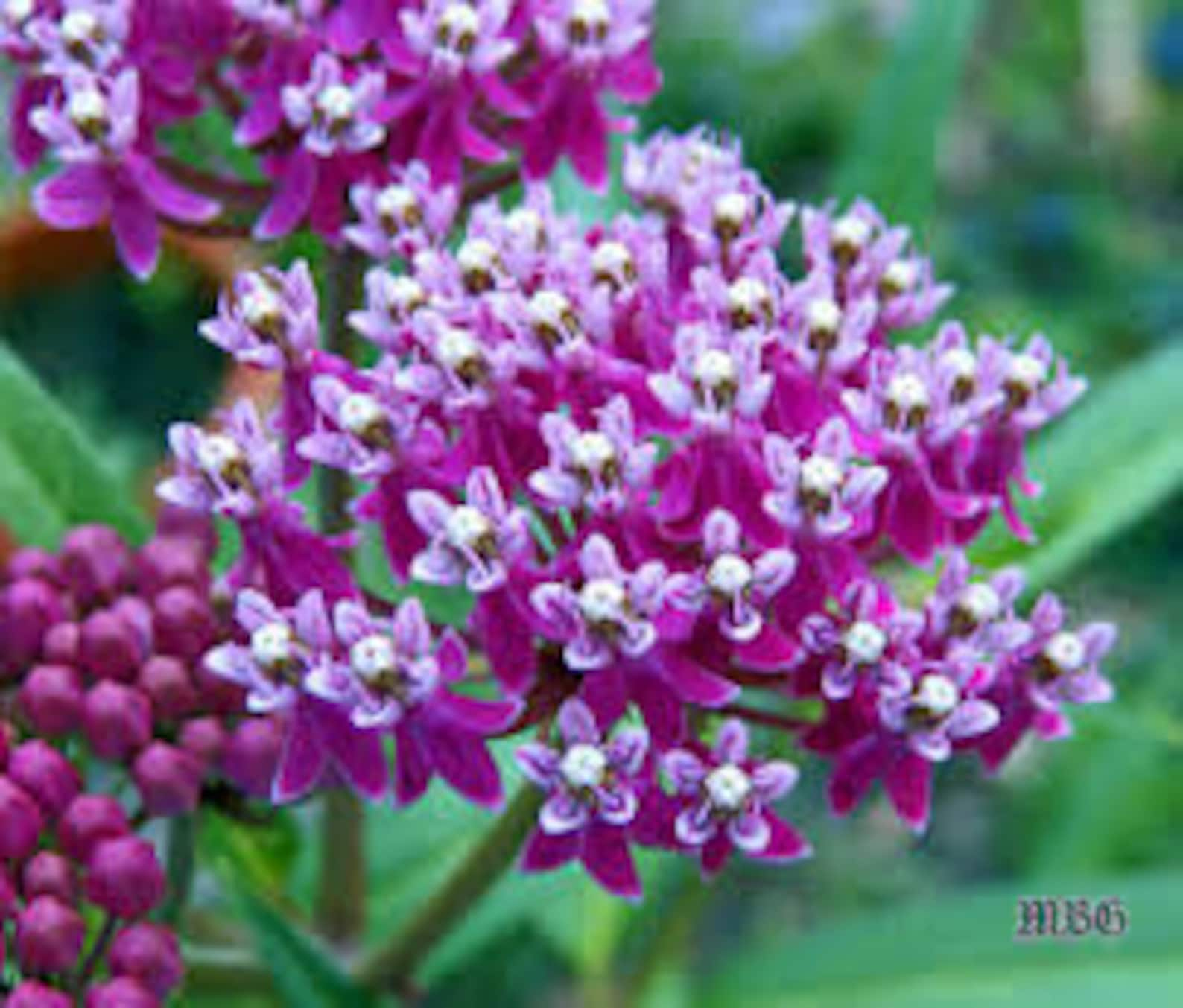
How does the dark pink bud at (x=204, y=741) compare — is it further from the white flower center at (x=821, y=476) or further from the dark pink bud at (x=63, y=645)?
the white flower center at (x=821, y=476)

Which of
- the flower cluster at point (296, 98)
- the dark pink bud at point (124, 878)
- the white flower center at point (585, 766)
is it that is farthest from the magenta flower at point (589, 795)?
the flower cluster at point (296, 98)

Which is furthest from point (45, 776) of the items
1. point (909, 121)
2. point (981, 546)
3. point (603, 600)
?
point (909, 121)

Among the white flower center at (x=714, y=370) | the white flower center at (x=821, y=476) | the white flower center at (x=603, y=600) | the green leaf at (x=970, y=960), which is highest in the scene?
the green leaf at (x=970, y=960)

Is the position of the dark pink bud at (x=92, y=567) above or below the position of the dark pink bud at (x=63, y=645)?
above

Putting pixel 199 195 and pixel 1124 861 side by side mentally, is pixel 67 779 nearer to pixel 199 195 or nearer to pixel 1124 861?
pixel 199 195

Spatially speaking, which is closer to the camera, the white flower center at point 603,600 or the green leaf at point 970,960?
the white flower center at point 603,600

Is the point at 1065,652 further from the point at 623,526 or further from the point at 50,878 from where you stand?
the point at 50,878
